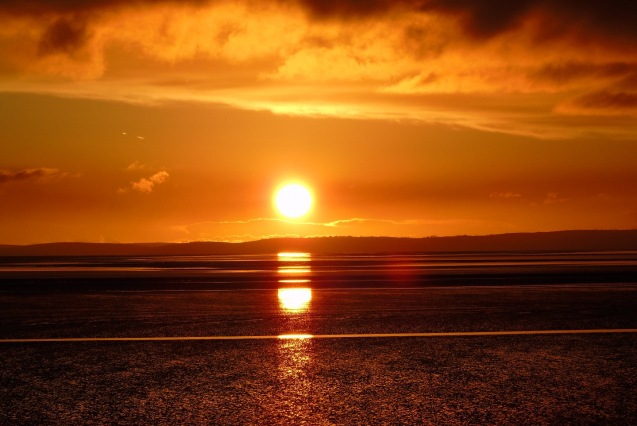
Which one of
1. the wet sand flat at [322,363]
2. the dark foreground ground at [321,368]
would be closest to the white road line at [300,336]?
the wet sand flat at [322,363]

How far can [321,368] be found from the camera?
7.42m

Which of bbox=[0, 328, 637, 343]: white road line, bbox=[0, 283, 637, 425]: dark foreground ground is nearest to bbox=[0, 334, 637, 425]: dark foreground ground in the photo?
bbox=[0, 283, 637, 425]: dark foreground ground

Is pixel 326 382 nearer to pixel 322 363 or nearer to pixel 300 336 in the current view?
pixel 322 363

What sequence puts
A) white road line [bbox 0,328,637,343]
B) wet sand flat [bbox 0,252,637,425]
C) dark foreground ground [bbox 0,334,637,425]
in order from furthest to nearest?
white road line [bbox 0,328,637,343] → wet sand flat [bbox 0,252,637,425] → dark foreground ground [bbox 0,334,637,425]

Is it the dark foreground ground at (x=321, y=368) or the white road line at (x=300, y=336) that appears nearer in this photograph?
the dark foreground ground at (x=321, y=368)

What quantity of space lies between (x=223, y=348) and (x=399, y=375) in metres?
2.77

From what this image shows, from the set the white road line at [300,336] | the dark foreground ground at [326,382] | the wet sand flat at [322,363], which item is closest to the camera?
the dark foreground ground at [326,382]

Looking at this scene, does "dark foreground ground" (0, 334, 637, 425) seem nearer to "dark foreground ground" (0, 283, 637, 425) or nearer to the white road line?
"dark foreground ground" (0, 283, 637, 425)

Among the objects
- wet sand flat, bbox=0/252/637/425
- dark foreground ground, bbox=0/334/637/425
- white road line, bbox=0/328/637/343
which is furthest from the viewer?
white road line, bbox=0/328/637/343

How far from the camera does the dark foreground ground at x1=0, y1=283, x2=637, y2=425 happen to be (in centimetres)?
552

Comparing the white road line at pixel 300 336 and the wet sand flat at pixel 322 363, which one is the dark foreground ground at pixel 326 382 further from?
the white road line at pixel 300 336

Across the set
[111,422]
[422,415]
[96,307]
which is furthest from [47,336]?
[422,415]

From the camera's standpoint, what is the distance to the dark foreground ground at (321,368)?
5520 millimetres

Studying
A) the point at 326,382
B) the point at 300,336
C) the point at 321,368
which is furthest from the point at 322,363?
the point at 300,336
